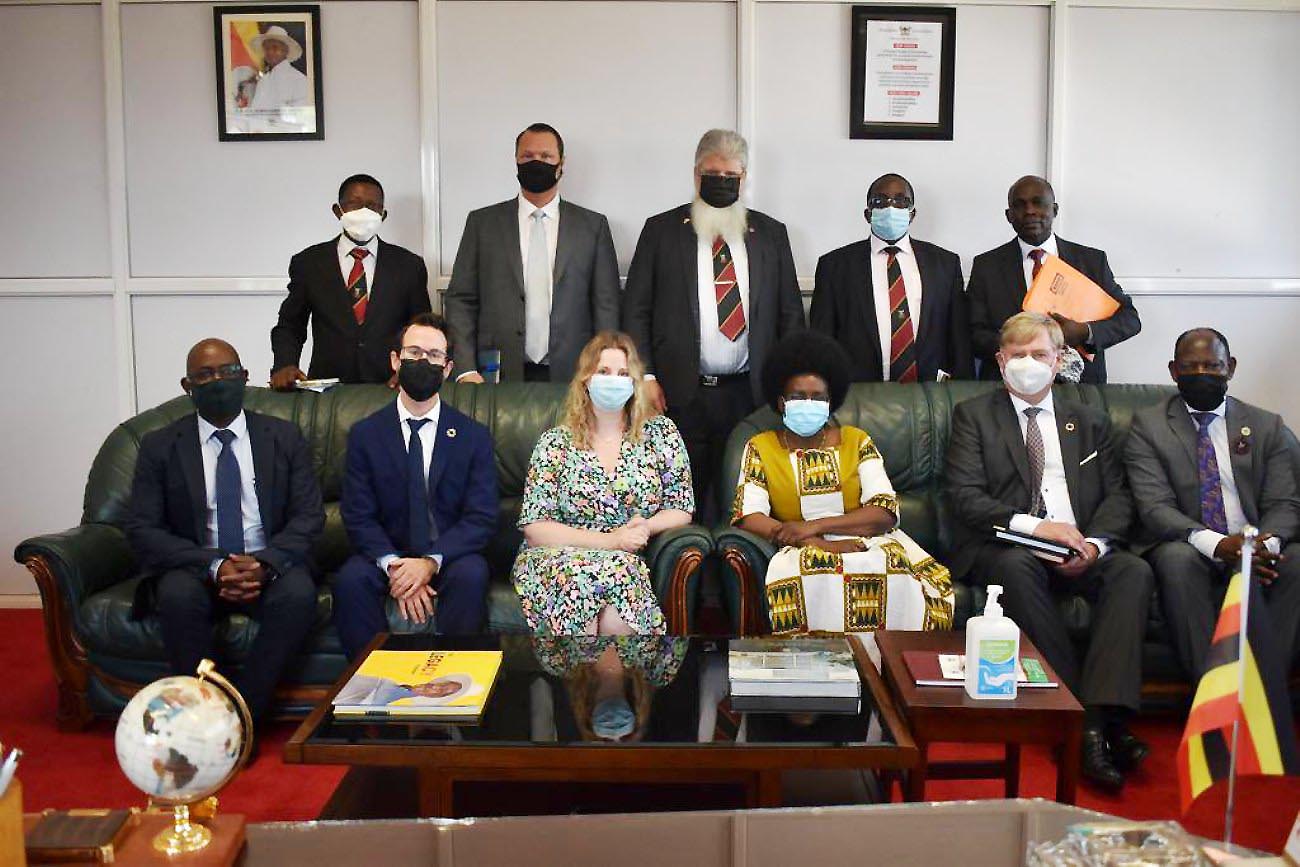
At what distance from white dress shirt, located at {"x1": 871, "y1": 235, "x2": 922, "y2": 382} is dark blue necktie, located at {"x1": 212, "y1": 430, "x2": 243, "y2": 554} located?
2350mm

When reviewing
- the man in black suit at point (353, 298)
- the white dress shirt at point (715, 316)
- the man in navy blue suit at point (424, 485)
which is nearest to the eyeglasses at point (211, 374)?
the man in navy blue suit at point (424, 485)

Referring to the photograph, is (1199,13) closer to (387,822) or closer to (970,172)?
(970,172)

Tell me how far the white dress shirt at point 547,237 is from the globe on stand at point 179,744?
2.90 m

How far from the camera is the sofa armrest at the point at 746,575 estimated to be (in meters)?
3.44

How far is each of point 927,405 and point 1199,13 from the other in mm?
2433

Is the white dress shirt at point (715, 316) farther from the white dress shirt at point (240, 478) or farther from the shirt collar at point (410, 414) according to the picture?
the white dress shirt at point (240, 478)

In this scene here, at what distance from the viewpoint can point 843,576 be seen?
3.34m

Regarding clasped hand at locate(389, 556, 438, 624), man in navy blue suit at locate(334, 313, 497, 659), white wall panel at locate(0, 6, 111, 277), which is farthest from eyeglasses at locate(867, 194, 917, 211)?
white wall panel at locate(0, 6, 111, 277)

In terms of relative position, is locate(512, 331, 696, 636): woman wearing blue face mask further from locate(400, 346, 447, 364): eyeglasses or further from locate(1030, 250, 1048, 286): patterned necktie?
locate(1030, 250, 1048, 286): patterned necktie

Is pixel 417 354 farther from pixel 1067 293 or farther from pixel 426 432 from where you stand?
pixel 1067 293

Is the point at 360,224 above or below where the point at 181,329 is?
above

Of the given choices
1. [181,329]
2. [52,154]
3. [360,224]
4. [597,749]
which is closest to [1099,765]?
[597,749]

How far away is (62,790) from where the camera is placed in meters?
3.01

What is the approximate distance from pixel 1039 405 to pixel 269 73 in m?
3.45
